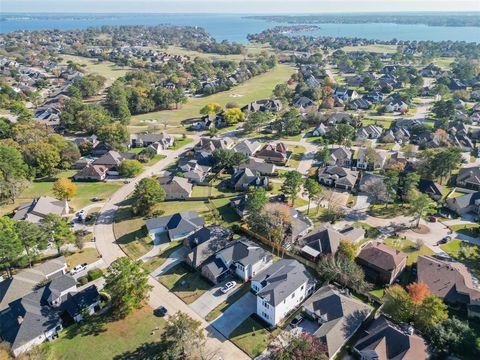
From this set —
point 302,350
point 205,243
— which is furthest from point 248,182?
point 302,350

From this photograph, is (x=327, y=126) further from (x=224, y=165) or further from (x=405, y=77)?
(x=405, y=77)

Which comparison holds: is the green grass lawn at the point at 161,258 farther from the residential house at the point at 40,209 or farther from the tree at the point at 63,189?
the tree at the point at 63,189

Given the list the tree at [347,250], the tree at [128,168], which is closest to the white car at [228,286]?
the tree at [347,250]

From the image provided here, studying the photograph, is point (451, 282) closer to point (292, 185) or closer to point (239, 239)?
point (239, 239)

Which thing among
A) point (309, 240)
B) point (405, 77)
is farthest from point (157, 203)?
point (405, 77)

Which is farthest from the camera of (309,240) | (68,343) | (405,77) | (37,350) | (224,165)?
(405,77)

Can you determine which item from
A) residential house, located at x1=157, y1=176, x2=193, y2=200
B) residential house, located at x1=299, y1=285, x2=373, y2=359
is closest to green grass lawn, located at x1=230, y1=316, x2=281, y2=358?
residential house, located at x1=299, y1=285, x2=373, y2=359

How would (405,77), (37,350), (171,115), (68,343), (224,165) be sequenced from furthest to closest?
1. (405,77)
2. (171,115)
3. (224,165)
4. (68,343)
5. (37,350)

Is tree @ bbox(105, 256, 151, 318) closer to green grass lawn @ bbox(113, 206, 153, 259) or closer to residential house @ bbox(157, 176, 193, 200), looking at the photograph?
green grass lawn @ bbox(113, 206, 153, 259)
